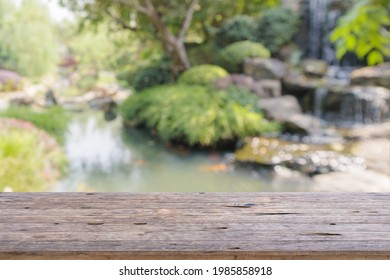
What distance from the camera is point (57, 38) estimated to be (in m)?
10.7

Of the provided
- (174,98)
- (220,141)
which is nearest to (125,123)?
(174,98)

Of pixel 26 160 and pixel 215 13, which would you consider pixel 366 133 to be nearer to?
pixel 26 160

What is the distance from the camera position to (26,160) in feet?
10.7

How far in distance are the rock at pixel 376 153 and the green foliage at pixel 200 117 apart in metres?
1.14

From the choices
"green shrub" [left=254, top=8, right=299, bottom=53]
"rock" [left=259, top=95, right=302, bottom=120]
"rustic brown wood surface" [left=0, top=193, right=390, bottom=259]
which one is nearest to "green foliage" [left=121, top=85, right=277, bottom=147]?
"rock" [left=259, top=95, right=302, bottom=120]

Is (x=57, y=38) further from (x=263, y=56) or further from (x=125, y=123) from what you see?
(x=263, y=56)

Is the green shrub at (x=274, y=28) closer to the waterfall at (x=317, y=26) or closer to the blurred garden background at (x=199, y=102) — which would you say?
the blurred garden background at (x=199, y=102)

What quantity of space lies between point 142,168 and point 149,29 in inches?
124

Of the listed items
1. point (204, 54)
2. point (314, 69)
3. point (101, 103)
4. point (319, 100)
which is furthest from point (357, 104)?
point (101, 103)

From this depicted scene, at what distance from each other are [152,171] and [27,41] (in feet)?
18.7

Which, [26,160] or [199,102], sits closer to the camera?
[26,160]

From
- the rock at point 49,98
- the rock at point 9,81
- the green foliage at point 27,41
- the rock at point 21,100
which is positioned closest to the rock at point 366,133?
the rock at point 21,100

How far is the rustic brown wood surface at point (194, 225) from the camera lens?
2.43ft

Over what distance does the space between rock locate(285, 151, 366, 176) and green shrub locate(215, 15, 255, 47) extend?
3.93 m
